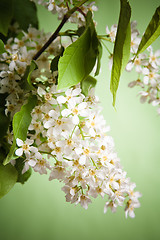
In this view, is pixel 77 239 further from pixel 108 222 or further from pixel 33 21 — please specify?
pixel 33 21

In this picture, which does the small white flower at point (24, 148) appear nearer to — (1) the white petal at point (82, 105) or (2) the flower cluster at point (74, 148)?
(2) the flower cluster at point (74, 148)

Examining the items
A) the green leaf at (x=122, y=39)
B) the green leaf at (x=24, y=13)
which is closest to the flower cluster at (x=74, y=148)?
the green leaf at (x=122, y=39)

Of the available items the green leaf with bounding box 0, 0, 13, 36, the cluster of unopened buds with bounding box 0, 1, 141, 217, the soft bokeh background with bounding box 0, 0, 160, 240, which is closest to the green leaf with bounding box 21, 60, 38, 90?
the cluster of unopened buds with bounding box 0, 1, 141, 217

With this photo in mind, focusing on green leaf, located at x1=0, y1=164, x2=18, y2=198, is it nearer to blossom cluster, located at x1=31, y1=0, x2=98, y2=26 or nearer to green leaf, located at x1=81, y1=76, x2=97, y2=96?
green leaf, located at x1=81, y1=76, x2=97, y2=96

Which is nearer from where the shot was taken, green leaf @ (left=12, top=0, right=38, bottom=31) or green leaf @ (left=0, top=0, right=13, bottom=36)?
green leaf @ (left=0, top=0, right=13, bottom=36)

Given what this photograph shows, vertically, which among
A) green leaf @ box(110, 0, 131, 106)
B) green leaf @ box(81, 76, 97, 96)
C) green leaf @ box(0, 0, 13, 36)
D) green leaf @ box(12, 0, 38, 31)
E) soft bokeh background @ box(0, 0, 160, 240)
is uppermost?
green leaf @ box(12, 0, 38, 31)

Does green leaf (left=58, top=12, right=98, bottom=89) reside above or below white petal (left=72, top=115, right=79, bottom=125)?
above

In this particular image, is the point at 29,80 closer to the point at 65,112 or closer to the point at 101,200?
the point at 65,112
